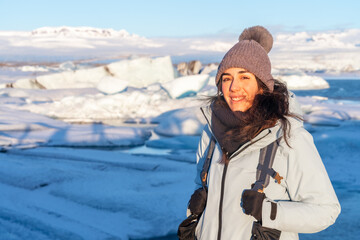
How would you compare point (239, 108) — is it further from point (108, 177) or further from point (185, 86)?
point (185, 86)

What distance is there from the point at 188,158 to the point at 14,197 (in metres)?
2.57

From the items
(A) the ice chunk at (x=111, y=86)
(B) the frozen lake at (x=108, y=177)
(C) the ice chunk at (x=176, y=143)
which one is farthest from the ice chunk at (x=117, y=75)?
(C) the ice chunk at (x=176, y=143)

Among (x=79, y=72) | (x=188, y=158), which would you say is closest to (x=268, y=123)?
(x=188, y=158)

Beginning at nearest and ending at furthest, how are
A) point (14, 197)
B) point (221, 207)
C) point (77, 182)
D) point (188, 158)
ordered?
point (221, 207), point (14, 197), point (77, 182), point (188, 158)

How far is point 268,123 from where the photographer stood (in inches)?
47.4

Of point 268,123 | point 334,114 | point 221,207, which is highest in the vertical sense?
→ point 268,123

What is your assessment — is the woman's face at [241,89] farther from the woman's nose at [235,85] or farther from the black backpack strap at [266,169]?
the black backpack strap at [266,169]

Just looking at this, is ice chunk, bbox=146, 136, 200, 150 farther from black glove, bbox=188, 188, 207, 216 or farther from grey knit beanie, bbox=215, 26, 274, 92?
grey knit beanie, bbox=215, 26, 274, 92

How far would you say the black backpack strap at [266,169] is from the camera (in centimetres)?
118

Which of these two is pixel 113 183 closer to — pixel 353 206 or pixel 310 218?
pixel 353 206

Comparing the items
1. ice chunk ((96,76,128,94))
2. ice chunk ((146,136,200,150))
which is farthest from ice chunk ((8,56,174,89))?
ice chunk ((146,136,200,150))

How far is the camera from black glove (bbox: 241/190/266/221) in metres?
1.16

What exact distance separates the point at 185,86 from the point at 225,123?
11.1 meters

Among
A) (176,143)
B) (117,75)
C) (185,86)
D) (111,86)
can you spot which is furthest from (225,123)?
(117,75)
